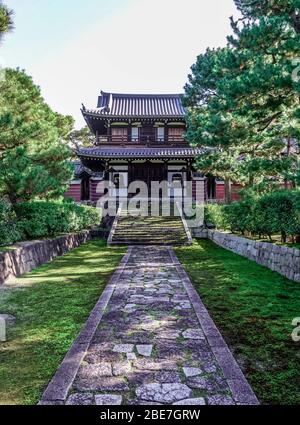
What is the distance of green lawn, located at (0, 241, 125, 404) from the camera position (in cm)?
323

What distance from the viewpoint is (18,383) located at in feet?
10.4

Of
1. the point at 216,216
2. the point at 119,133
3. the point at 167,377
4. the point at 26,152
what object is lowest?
the point at 167,377

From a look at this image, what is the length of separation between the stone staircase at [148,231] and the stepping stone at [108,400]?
12.9 metres

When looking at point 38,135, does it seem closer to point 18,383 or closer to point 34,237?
point 34,237

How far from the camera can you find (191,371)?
3359mm

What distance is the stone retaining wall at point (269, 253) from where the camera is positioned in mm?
7777

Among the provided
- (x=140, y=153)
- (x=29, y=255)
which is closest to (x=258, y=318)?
(x=29, y=255)

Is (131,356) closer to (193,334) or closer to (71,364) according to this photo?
(71,364)

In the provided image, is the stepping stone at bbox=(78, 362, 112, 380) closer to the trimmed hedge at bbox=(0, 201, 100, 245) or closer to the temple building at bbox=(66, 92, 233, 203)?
the trimmed hedge at bbox=(0, 201, 100, 245)

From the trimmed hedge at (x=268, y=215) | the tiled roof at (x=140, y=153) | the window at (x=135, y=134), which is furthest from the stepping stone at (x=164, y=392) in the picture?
the window at (x=135, y=134)

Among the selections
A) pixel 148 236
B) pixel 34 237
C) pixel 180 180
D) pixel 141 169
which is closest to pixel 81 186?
pixel 141 169

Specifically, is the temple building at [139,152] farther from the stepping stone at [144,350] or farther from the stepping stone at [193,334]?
the stepping stone at [144,350]

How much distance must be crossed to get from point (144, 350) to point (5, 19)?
622 cm

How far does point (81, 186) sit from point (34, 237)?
18.5 meters
